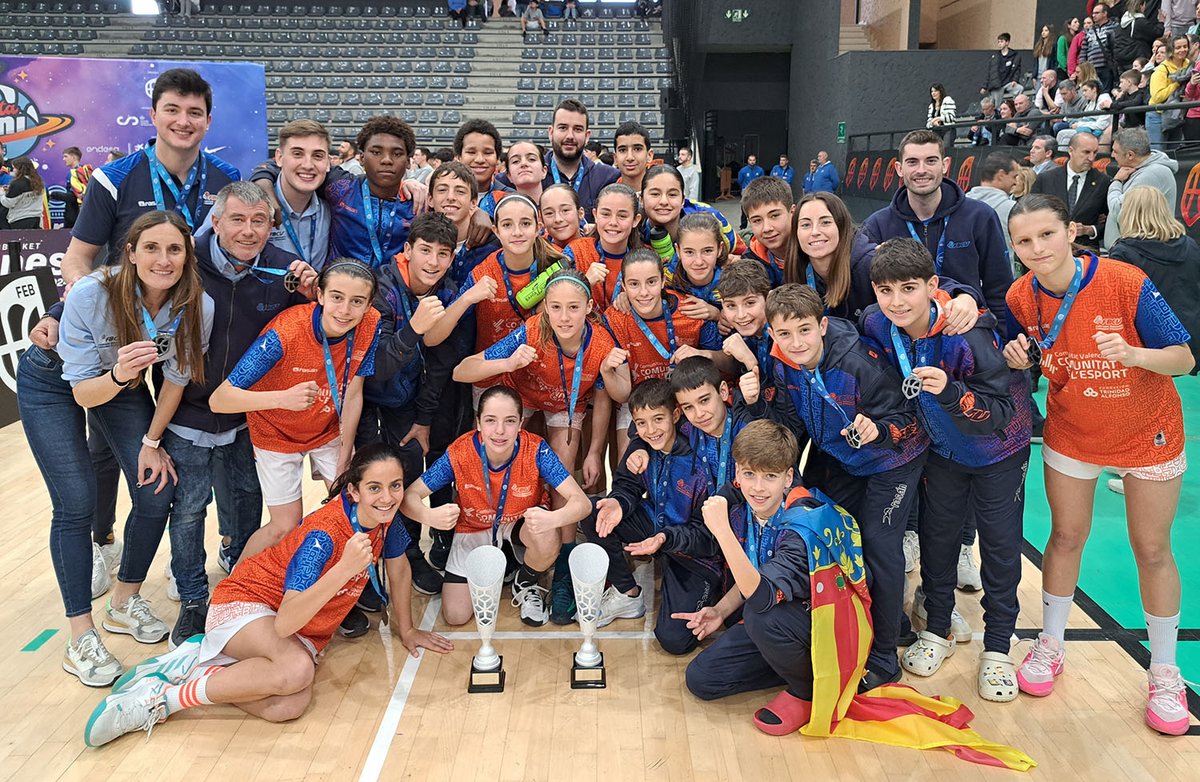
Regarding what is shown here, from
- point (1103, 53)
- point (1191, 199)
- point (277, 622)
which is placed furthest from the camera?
point (1103, 53)

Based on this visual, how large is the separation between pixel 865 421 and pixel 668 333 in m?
1.10

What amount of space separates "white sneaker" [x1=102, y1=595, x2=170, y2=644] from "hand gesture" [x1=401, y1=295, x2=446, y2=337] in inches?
65.5

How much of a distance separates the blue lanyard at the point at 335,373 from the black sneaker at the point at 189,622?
96 cm

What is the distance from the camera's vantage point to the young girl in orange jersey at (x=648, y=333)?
3.73 meters

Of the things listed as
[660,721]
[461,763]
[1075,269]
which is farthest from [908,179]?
[461,763]

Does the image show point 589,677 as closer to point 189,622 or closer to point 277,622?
point 277,622

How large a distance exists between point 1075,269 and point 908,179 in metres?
0.97

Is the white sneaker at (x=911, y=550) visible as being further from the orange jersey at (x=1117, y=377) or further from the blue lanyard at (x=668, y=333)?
the blue lanyard at (x=668, y=333)

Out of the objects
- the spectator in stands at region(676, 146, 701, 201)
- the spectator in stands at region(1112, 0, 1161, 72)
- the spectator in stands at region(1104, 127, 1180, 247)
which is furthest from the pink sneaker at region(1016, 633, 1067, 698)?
the spectator in stands at region(676, 146, 701, 201)

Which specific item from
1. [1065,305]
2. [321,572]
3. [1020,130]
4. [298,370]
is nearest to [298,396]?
[298,370]

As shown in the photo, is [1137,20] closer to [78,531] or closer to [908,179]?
[908,179]

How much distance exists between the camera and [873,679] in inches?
130

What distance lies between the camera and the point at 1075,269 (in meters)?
3.06

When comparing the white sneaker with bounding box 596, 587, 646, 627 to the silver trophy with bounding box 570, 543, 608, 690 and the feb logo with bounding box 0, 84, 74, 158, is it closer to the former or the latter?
the silver trophy with bounding box 570, 543, 608, 690
